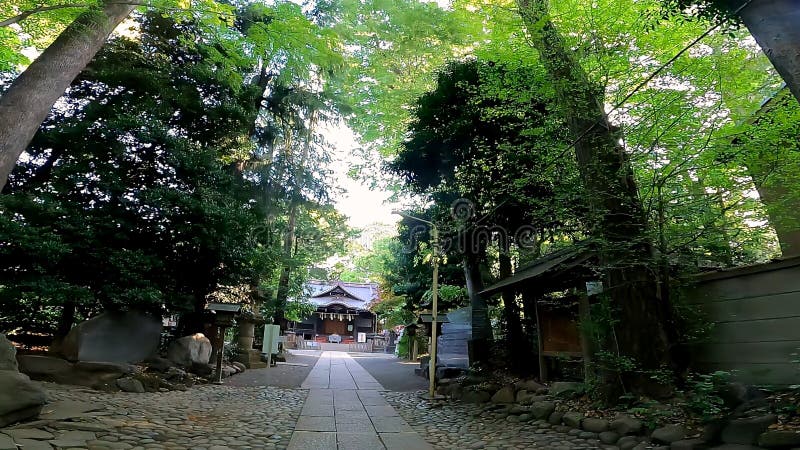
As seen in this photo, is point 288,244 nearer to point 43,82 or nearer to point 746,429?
point 43,82

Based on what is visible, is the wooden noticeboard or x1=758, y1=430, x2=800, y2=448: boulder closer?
x1=758, y1=430, x2=800, y2=448: boulder

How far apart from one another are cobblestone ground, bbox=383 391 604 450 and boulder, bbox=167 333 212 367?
19.3 ft

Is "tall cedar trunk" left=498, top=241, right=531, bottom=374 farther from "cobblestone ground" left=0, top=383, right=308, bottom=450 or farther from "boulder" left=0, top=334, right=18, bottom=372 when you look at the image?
"boulder" left=0, top=334, right=18, bottom=372

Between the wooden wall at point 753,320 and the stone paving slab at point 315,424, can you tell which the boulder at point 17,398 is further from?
the wooden wall at point 753,320

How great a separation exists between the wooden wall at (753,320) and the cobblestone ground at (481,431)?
2.28 metres

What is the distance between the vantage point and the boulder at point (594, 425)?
17.1 ft

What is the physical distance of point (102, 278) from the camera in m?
9.41

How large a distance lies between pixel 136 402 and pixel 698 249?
9013 mm

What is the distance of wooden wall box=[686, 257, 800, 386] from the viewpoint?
16.3ft

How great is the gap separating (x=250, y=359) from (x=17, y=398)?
10819mm

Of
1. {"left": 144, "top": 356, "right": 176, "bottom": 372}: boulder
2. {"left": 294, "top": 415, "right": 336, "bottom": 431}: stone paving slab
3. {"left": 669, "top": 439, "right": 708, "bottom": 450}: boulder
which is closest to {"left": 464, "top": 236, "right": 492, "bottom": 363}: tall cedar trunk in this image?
{"left": 294, "top": 415, "right": 336, "bottom": 431}: stone paving slab

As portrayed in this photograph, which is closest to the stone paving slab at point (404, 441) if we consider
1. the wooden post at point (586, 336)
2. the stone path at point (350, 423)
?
the stone path at point (350, 423)

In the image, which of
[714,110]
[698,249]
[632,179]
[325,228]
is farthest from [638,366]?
[325,228]

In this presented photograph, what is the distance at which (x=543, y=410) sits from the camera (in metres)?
6.28
